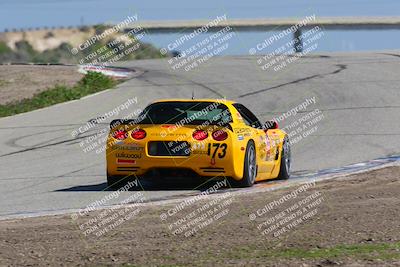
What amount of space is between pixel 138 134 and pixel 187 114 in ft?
2.44

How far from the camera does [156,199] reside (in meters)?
11.7

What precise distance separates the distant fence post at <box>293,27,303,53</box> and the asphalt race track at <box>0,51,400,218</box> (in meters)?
4.70

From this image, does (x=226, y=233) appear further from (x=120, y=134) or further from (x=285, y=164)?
(x=285, y=164)

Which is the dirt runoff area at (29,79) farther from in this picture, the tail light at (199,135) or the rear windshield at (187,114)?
the tail light at (199,135)

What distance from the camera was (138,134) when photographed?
12617mm

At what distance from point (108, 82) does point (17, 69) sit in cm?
490

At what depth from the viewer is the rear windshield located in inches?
503

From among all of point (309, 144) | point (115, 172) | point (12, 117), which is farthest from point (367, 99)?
point (115, 172)

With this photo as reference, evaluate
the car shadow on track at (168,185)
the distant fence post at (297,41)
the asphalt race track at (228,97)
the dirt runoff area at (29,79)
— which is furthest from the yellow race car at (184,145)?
the distant fence post at (297,41)

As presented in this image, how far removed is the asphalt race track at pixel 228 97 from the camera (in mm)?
13648

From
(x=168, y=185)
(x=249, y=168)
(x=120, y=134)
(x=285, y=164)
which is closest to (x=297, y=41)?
(x=285, y=164)

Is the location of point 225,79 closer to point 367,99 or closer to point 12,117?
point 367,99

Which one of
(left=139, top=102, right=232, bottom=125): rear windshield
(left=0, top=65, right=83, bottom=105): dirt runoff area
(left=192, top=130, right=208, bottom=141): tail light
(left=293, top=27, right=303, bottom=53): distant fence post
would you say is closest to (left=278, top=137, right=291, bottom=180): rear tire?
(left=139, top=102, right=232, bottom=125): rear windshield

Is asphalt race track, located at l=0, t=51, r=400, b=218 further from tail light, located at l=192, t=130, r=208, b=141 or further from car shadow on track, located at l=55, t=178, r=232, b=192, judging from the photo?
tail light, located at l=192, t=130, r=208, b=141
